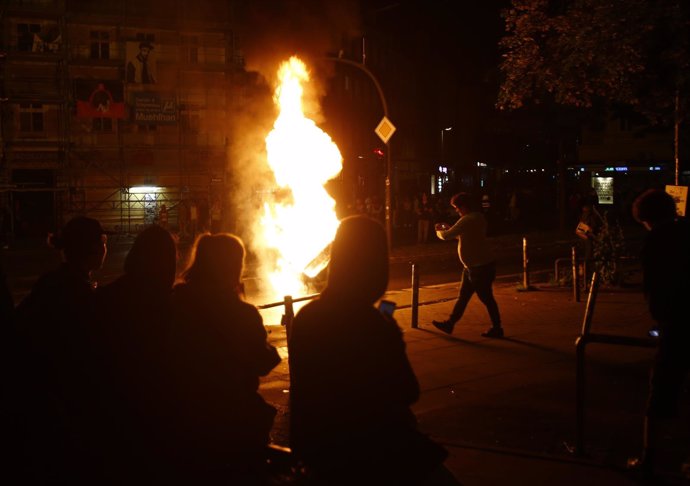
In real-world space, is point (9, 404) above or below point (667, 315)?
→ below

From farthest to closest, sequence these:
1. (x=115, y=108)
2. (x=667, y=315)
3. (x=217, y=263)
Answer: (x=115, y=108), (x=667, y=315), (x=217, y=263)

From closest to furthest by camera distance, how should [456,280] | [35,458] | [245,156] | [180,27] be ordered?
[35,458] < [456,280] < [180,27] < [245,156]

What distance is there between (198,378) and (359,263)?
89 cm

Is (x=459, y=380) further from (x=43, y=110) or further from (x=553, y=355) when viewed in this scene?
(x=43, y=110)

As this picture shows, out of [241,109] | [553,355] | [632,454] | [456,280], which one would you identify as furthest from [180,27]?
[632,454]

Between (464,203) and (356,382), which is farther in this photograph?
(464,203)

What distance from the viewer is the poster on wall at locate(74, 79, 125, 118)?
3161 cm

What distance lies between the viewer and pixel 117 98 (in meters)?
32.0

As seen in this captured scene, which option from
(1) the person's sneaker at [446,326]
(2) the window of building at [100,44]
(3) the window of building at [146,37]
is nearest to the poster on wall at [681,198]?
(1) the person's sneaker at [446,326]

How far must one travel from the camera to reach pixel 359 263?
2.94m

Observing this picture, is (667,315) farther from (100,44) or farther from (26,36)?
(100,44)

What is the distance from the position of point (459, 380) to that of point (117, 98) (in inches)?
1086

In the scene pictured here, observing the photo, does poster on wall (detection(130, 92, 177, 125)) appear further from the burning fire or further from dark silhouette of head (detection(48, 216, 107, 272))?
dark silhouette of head (detection(48, 216, 107, 272))

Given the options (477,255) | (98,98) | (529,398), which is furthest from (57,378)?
(98,98)
